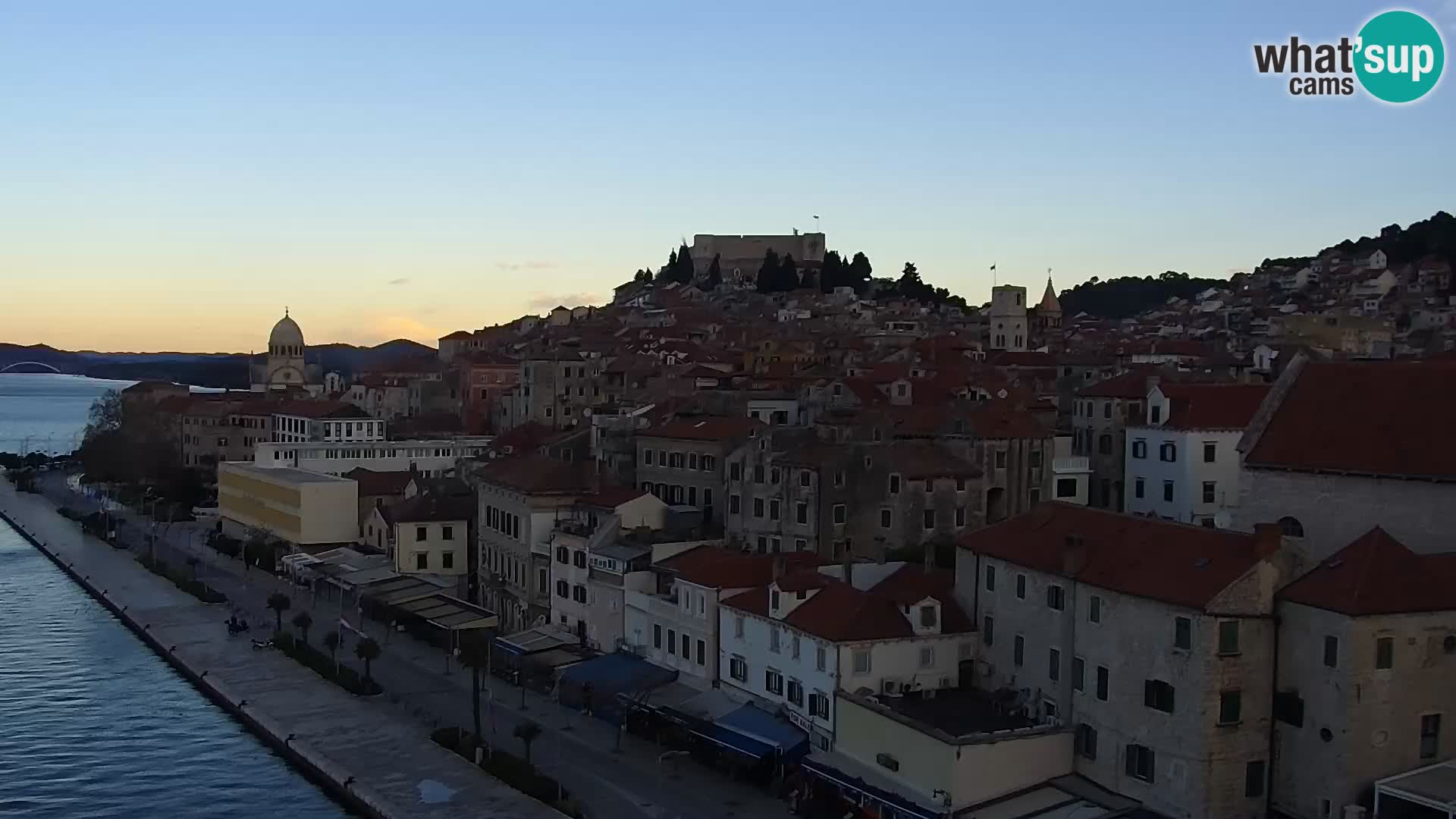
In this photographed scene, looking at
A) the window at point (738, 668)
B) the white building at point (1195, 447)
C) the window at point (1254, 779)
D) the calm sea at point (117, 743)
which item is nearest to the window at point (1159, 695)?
the window at point (1254, 779)

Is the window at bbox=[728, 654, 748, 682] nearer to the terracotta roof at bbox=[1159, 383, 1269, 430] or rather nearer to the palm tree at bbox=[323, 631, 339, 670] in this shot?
the palm tree at bbox=[323, 631, 339, 670]

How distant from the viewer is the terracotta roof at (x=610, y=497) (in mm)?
43906

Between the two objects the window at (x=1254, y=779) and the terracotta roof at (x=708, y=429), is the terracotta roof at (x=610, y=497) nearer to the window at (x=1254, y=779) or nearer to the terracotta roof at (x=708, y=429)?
the terracotta roof at (x=708, y=429)

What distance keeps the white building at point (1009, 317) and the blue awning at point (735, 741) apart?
79.6 metres

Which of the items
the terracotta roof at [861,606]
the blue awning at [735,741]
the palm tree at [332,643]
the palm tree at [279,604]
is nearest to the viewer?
the blue awning at [735,741]

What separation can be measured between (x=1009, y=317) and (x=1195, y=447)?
6451 centimetres

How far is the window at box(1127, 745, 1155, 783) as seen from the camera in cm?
2717

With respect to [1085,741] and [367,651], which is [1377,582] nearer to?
[1085,741]

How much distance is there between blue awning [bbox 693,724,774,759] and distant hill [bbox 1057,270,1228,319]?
5891 inches

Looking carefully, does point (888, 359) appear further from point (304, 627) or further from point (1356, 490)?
point (1356, 490)

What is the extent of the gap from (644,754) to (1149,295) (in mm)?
158613

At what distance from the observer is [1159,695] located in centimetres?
2705

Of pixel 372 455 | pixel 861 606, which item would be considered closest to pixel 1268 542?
pixel 861 606

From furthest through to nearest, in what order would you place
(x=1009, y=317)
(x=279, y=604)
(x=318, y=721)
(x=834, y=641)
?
(x=1009, y=317) → (x=279, y=604) → (x=318, y=721) → (x=834, y=641)
